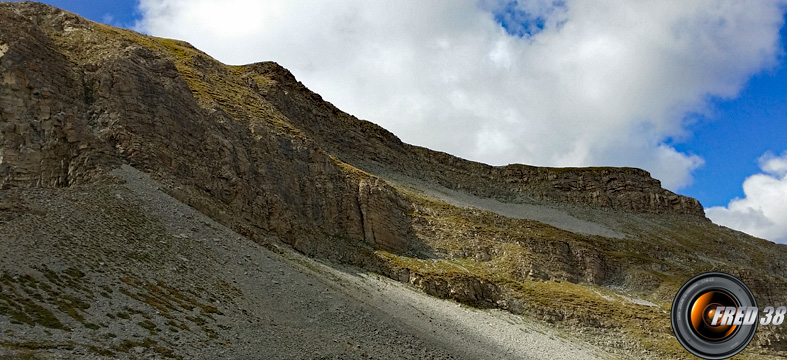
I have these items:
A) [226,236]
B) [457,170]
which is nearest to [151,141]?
[226,236]

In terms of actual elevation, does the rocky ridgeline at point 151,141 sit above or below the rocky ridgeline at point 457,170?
below

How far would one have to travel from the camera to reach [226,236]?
112 ft

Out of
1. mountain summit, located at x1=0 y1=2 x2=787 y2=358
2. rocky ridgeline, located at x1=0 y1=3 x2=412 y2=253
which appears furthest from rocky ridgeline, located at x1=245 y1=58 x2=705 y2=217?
rocky ridgeline, located at x1=0 y1=3 x2=412 y2=253

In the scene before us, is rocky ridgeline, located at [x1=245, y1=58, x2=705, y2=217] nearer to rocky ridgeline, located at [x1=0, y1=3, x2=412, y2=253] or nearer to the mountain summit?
the mountain summit

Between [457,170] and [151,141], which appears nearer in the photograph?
[151,141]

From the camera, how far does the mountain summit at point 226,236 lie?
2069 centimetres

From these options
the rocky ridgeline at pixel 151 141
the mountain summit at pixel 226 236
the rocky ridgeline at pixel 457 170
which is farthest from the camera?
the rocky ridgeline at pixel 457 170

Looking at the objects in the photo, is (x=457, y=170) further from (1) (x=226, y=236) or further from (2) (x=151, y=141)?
(1) (x=226, y=236)

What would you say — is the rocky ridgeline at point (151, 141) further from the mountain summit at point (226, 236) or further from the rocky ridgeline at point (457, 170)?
the rocky ridgeline at point (457, 170)

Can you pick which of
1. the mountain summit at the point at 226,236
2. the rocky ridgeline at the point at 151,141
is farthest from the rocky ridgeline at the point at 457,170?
the rocky ridgeline at the point at 151,141

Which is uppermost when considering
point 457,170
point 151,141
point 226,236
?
point 457,170

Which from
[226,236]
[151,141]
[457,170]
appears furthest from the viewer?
[457,170]

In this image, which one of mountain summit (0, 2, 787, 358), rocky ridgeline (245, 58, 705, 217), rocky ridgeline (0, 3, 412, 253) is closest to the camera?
mountain summit (0, 2, 787, 358)

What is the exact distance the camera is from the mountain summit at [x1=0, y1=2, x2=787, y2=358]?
67.9 feet
